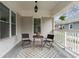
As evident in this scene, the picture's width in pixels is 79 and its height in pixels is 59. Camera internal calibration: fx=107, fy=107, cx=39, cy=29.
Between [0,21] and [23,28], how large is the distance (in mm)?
6037

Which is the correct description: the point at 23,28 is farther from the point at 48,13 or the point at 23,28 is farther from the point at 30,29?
the point at 48,13

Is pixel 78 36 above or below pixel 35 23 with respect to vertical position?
below

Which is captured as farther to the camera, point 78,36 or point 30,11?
point 30,11

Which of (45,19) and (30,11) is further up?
(30,11)

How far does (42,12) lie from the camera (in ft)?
31.7

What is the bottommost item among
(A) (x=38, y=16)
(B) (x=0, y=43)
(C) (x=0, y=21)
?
(B) (x=0, y=43)

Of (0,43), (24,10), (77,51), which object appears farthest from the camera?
(24,10)

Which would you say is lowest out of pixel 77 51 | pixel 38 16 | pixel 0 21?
pixel 77 51

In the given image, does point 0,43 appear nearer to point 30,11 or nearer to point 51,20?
point 30,11

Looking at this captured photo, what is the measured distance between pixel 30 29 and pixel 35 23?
2.40 feet

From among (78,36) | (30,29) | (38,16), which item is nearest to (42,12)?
(38,16)

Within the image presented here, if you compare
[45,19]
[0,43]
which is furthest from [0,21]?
[45,19]

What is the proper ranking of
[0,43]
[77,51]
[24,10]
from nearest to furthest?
[0,43], [77,51], [24,10]

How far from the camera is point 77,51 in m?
3.99
